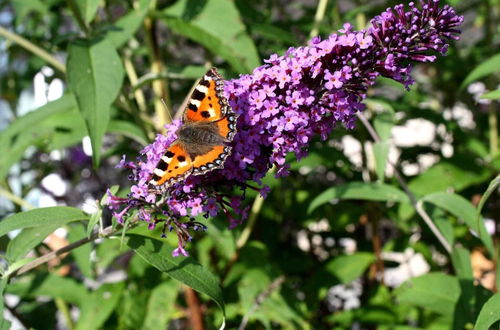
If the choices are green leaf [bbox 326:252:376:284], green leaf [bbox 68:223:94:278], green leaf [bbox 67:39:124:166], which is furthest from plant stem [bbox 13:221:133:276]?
green leaf [bbox 326:252:376:284]

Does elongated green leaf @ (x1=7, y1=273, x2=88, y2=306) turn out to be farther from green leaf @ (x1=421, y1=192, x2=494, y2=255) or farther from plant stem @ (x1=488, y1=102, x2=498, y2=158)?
plant stem @ (x1=488, y1=102, x2=498, y2=158)

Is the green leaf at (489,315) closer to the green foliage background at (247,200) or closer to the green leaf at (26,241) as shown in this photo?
the green foliage background at (247,200)

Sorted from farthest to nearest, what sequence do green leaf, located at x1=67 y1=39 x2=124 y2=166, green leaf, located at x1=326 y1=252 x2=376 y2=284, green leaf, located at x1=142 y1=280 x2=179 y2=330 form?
green leaf, located at x1=326 y1=252 x2=376 y2=284 < green leaf, located at x1=142 y1=280 x2=179 y2=330 < green leaf, located at x1=67 y1=39 x2=124 y2=166

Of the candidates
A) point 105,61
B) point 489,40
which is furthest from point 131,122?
point 489,40

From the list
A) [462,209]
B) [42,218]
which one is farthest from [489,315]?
[42,218]

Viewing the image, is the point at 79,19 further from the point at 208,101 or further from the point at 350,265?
the point at 350,265

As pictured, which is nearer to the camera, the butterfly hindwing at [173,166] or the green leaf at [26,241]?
the butterfly hindwing at [173,166]

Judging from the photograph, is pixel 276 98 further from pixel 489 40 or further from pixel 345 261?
pixel 489 40

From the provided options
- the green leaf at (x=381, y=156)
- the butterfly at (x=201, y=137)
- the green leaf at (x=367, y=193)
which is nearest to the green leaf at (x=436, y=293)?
the green leaf at (x=367, y=193)
